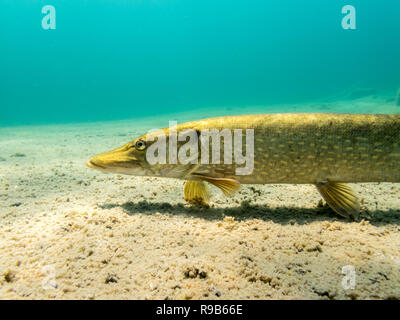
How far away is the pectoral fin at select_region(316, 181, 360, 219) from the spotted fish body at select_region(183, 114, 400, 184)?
103 millimetres

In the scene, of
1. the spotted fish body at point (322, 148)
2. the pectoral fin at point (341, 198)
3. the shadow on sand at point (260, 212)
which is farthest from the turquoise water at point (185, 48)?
the pectoral fin at point (341, 198)

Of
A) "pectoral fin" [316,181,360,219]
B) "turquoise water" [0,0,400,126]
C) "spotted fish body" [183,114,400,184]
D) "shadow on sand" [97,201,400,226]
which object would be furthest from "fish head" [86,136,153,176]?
"turquoise water" [0,0,400,126]

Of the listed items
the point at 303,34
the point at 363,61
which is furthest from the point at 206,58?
the point at 363,61

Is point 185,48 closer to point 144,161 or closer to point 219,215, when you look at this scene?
point 144,161

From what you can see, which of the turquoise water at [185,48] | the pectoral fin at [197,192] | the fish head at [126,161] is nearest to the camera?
the fish head at [126,161]

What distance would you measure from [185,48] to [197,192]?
174 metres

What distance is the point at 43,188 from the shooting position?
4.45m

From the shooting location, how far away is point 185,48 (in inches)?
6294

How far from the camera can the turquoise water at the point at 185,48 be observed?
114625mm

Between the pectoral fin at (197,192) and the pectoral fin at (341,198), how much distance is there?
1.52 meters

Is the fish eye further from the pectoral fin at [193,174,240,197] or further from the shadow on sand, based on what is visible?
the pectoral fin at [193,174,240,197]

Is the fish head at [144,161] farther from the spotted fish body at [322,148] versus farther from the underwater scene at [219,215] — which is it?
the spotted fish body at [322,148]

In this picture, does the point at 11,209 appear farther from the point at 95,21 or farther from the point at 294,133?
the point at 95,21

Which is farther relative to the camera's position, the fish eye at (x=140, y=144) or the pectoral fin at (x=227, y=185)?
the fish eye at (x=140, y=144)
